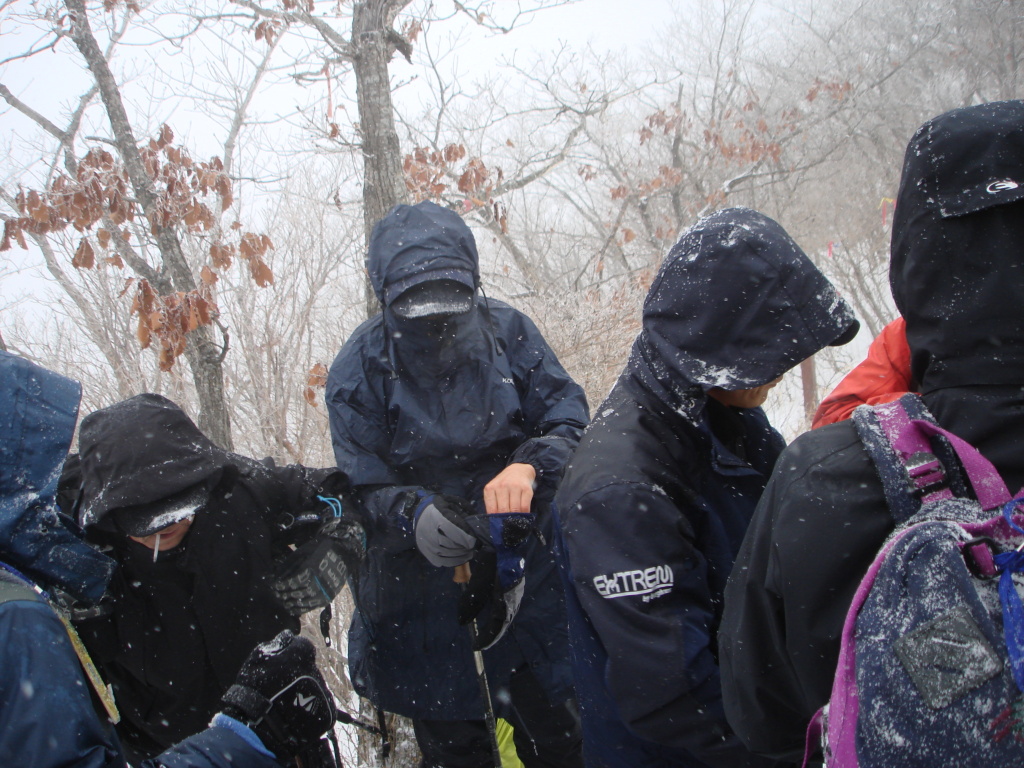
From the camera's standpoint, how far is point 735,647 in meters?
1.15

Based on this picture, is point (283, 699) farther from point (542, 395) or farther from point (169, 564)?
point (542, 395)

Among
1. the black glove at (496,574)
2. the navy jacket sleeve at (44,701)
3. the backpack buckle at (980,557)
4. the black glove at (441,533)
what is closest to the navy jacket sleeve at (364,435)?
the black glove at (441,533)

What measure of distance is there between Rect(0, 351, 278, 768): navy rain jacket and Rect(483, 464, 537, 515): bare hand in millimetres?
931

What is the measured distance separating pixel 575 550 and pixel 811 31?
20860 millimetres

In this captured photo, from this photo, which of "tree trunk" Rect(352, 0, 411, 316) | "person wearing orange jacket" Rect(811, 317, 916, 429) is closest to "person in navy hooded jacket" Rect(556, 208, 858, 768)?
"person wearing orange jacket" Rect(811, 317, 916, 429)

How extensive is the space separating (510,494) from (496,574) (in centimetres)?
32

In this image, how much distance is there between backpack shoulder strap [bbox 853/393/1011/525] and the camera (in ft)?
2.74

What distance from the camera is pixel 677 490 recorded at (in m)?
1.51

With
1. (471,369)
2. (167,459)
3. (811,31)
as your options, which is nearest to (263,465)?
(167,459)

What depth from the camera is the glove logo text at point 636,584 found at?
1.38m

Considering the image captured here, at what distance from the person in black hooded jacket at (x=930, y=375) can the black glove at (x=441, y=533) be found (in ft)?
4.12

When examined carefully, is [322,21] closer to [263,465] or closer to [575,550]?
[263,465]

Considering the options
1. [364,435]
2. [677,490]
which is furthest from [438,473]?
[677,490]

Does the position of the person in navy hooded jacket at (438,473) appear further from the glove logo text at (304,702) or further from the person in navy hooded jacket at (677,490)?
the person in navy hooded jacket at (677,490)
